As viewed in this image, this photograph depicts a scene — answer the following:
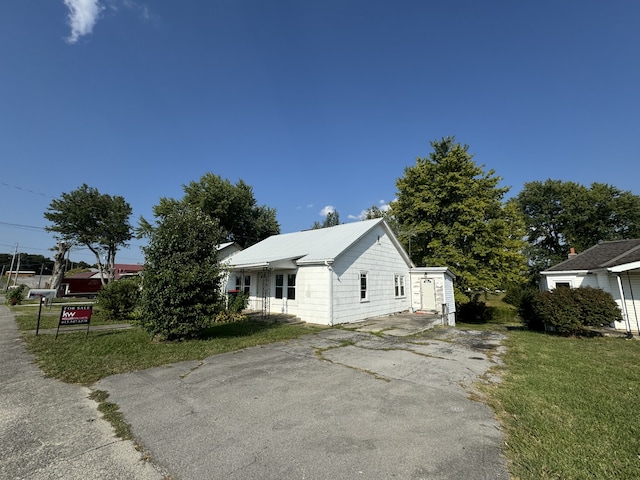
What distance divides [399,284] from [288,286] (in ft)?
24.7

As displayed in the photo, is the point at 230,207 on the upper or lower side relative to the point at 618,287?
upper

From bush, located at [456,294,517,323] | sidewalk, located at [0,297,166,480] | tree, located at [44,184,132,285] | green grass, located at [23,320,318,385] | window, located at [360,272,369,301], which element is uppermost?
tree, located at [44,184,132,285]

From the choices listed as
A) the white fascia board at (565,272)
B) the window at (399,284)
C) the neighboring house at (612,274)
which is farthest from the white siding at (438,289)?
the white fascia board at (565,272)

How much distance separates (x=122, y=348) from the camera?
810 cm

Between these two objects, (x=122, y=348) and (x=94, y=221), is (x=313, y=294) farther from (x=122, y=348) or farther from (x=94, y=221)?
(x=94, y=221)

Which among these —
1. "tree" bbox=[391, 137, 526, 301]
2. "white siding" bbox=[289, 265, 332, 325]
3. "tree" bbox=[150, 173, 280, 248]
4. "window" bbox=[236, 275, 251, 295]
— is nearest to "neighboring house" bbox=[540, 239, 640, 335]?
"tree" bbox=[391, 137, 526, 301]

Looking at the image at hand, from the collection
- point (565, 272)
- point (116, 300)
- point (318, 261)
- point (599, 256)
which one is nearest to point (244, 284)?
point (116, 300)

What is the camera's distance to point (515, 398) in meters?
4.73

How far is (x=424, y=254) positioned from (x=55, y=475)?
24.9m

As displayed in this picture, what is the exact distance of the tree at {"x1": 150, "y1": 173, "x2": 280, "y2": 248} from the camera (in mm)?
33000

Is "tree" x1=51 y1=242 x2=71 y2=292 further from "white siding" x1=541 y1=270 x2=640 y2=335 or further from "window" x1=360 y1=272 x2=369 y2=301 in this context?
"white siding" x1=541 y1=270 x2=640 y2=335

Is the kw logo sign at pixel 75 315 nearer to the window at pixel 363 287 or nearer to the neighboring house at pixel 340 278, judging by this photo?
the neighboring house at pixel 340 278

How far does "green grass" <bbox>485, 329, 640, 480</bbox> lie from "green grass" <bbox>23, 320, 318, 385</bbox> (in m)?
6.70

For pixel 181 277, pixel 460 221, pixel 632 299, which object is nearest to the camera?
pixel 181 277
